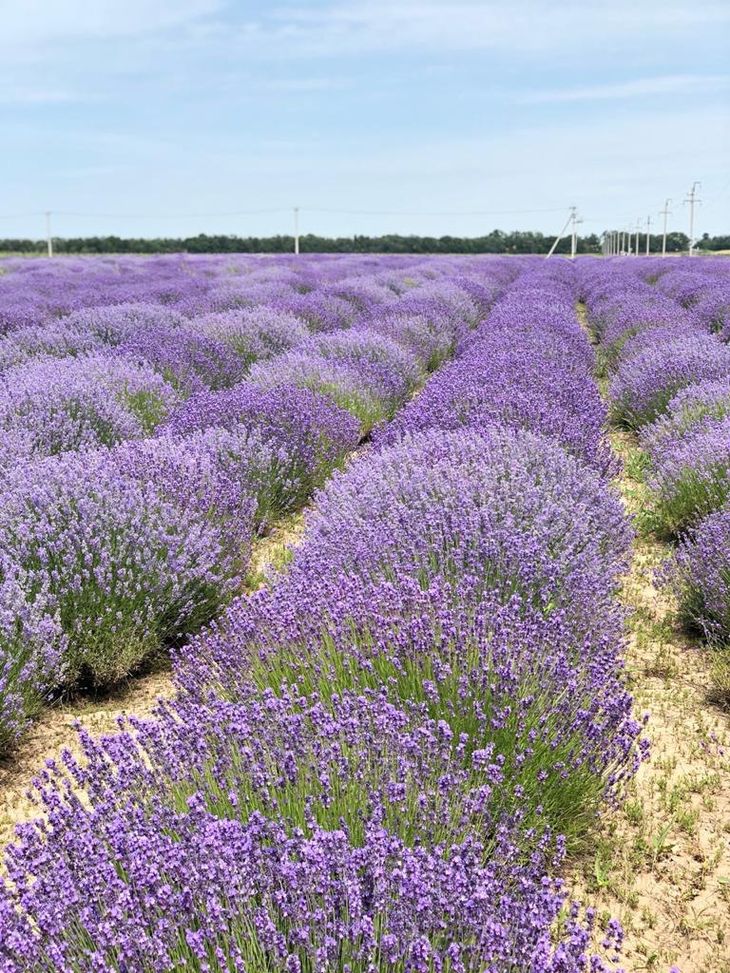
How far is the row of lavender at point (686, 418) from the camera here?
390 cm

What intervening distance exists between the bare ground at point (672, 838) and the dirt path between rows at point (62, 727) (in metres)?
1.45

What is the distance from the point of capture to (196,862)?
1.61 metres

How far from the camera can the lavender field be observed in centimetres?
152

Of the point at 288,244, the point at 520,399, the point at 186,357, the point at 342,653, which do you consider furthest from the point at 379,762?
the point at 288,244

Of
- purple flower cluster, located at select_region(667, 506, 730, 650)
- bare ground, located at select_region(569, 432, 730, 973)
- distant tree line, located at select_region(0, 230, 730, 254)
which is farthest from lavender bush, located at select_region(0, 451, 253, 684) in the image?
distant tree line, located at select_region(0, 230, 730, 254)

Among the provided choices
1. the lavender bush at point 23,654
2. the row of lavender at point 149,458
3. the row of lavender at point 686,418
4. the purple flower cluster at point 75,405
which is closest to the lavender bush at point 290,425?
the row of lavender at point 149,458

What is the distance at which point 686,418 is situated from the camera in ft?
19.8

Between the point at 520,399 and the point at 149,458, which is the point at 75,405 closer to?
the point at 149,458

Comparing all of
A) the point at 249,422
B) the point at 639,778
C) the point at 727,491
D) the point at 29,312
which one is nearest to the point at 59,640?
the point at 639,778

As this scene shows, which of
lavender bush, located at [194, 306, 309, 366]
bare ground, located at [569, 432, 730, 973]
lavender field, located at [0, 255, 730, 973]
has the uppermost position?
lavender bush, located at [194, 306, 309, 366]

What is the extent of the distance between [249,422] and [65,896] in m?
4.53

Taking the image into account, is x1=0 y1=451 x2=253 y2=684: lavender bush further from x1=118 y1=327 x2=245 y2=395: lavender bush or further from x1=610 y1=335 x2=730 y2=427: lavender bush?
x1=610 y1=335 x2=730 y2=427: lavender bush

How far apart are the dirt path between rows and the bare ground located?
4.74 ft

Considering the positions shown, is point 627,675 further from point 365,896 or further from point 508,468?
point 365,896
